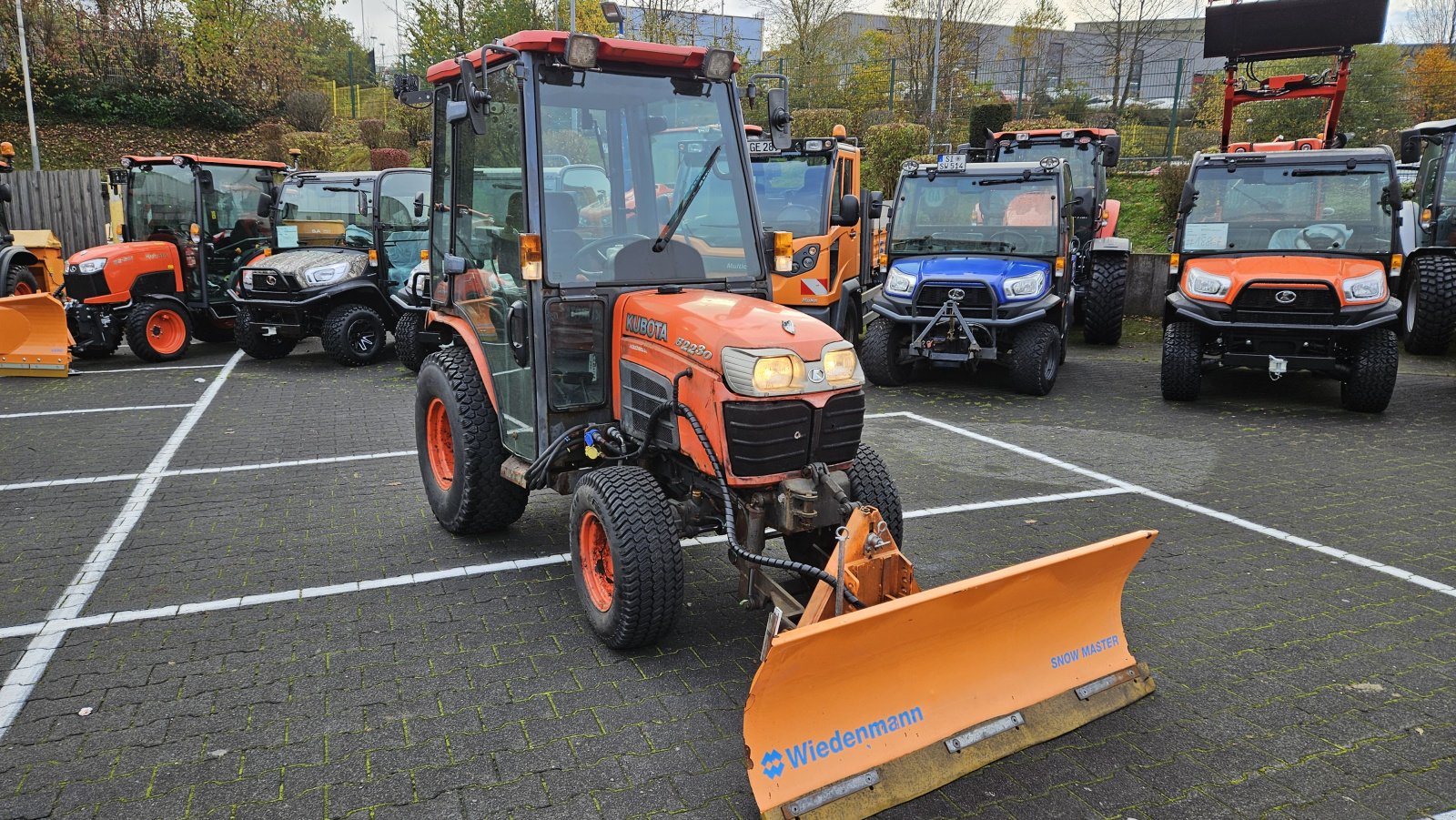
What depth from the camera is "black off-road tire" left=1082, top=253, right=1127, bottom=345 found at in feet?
39.0

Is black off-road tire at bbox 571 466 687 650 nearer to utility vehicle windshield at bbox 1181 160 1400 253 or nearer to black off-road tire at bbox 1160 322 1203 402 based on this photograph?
black off-road tire at bbox 1160 322 1203 402

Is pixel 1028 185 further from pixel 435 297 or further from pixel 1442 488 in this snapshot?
pixel 435 297

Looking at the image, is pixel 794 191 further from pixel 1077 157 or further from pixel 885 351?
pixel 1077 157

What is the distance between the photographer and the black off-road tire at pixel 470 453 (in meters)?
5.03

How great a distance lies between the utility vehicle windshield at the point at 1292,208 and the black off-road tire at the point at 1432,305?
9.23 feet

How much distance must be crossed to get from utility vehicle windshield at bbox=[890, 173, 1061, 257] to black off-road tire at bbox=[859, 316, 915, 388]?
0.89 metres

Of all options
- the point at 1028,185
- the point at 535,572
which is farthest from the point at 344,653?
the point at 1028,185

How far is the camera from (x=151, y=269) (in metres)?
11.5

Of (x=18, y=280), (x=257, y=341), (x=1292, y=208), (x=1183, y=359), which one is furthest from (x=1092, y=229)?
(x=18, y=280)

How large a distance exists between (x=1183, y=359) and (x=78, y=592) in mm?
8606

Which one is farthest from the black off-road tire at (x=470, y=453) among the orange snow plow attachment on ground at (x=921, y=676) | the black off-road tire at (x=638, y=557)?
the orange snow plow attachment on ground at (x=921, y=676)

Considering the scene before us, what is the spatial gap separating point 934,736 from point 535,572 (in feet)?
8.20

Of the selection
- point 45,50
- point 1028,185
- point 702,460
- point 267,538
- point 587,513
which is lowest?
point 267,538

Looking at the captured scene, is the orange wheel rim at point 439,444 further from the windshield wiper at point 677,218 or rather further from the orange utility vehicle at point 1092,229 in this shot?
the orange utility vehicle at point 1092,229
